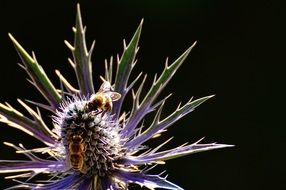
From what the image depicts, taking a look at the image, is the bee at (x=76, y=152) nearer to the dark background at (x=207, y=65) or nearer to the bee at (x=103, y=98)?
the bee at (x=103, y=98)

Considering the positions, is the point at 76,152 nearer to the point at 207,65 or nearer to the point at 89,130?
the point at 89,130

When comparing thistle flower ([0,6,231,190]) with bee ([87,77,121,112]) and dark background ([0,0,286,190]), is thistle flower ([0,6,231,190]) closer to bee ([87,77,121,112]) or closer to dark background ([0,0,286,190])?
bee ([87,77,121,112])

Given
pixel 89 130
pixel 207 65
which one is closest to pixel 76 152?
pixel 89 130

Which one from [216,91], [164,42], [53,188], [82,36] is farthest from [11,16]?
[53,188]

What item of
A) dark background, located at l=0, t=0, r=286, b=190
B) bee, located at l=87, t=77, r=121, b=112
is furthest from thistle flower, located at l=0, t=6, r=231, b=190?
dark background, located at l=0, t=0, r=286, b=190

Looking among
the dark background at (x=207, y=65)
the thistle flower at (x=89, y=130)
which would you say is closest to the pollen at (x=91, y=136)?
the thistle flower at (x=89, y=130)

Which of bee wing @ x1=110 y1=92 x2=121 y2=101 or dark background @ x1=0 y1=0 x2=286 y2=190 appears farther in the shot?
dark background @ x1=0 y1=0 x2=286 y2=190
